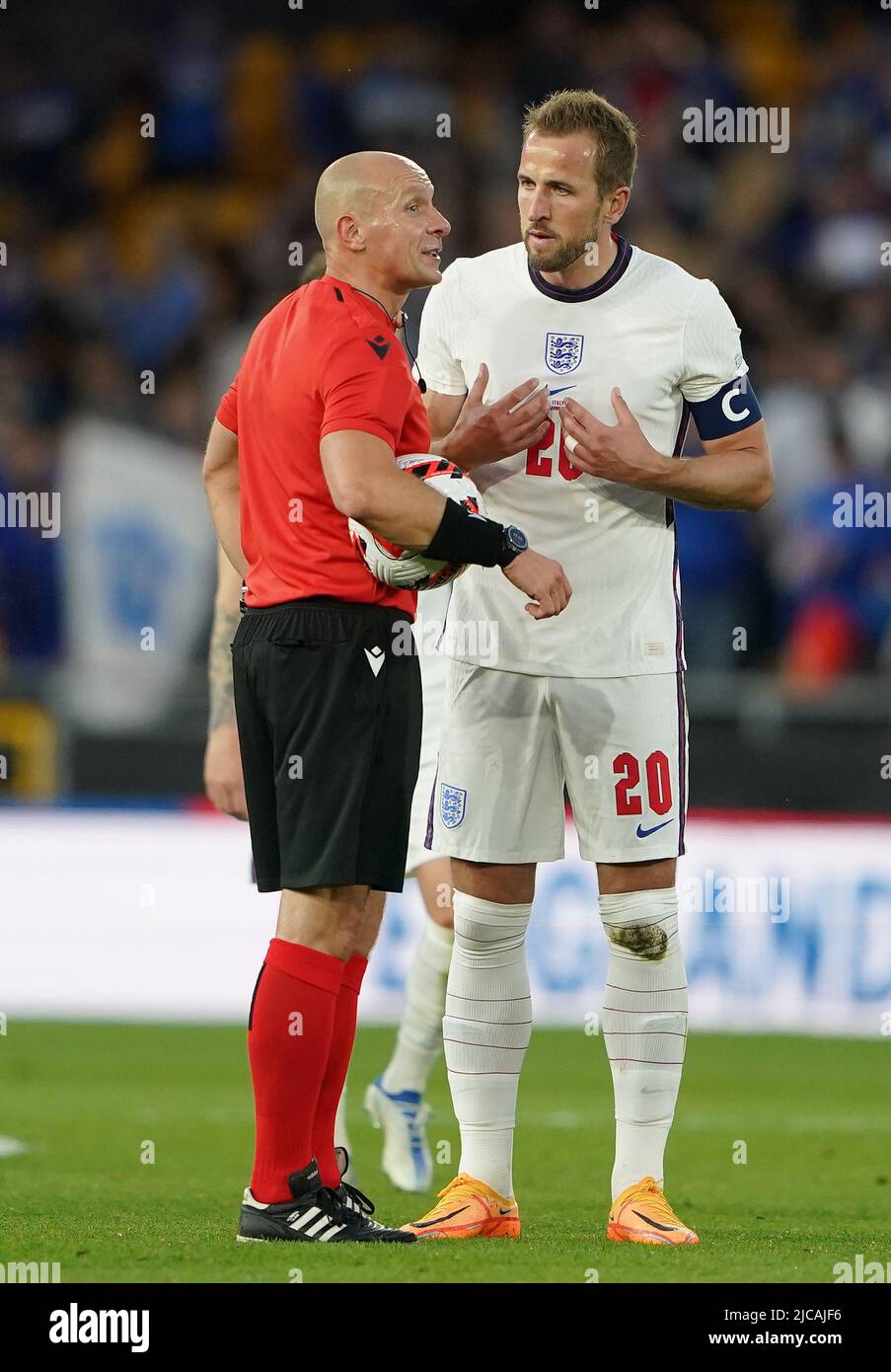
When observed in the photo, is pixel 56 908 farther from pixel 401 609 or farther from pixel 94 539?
pixel 401 609

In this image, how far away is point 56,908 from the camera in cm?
996

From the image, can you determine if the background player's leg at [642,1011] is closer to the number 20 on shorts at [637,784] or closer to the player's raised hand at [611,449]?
the number 20 on shorts at [637,784]

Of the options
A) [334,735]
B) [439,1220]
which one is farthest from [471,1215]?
[334,735]

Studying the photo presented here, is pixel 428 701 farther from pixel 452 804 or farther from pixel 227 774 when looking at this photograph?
pixel 452 804

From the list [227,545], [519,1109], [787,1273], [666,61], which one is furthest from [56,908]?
[666,61]

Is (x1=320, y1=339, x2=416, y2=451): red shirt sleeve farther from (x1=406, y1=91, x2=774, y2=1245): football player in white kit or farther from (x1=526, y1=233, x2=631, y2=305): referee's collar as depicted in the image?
(x1=526, y1=233, x2=631, y2=305): referee's collar

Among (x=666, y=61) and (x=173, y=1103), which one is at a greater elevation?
(x=666, y=61)

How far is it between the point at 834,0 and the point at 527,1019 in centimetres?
1169

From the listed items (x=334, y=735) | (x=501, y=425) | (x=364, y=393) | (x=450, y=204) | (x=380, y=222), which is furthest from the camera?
(x=450, y=204)

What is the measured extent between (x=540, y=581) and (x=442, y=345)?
1012 millimetres

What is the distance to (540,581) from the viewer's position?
4.48 meters

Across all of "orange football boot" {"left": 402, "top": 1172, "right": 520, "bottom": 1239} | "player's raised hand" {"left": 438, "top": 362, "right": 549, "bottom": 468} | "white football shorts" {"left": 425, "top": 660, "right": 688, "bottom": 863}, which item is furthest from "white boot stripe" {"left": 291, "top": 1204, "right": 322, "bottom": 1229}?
"player's raised hand" {"left": 438, "top": 362, "right": 549, "bottom": 468}

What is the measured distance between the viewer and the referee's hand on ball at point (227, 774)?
18.6 ft

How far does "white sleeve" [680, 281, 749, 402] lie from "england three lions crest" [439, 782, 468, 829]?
3.70 feet
